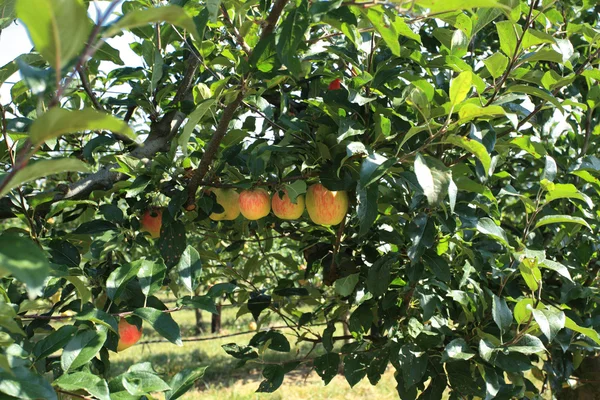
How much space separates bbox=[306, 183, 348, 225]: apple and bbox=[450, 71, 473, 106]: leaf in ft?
1.35

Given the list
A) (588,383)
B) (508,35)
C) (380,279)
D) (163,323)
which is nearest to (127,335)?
(163,323)

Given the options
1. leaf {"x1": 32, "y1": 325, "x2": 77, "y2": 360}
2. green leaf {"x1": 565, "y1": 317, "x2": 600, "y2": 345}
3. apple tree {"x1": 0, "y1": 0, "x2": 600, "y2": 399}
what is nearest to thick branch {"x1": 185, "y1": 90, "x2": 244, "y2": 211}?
apple tree {"x1": 0, "y1": 0, "x2": 600, "y2": 399}

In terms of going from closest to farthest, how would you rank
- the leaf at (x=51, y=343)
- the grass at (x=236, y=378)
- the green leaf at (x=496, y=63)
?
the leaf at (x=51, y=343) < the green leaf at (x=496, y=63) < the grass at (x=236, y=378)

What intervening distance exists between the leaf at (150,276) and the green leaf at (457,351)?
0.67 metres

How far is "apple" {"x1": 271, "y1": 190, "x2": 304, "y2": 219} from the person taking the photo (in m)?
1.38

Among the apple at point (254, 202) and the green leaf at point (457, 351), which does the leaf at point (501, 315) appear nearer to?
the green leaf at point (457, 351)

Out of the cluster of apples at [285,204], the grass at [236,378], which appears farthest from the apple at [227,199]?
the grass at [236,378]

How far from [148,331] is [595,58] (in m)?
9.86

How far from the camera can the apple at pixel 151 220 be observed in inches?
60.0

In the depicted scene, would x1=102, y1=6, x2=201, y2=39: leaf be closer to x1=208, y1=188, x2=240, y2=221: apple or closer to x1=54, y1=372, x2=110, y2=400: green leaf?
x1=54, y1=372, x2=110, y2=400: green leaf

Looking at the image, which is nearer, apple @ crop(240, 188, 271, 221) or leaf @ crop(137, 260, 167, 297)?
leaf @ crop(137, 260, 167, 297)

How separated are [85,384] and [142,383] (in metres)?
0.13

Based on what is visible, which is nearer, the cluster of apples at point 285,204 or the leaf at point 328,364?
the cluster of apples at point 285,204

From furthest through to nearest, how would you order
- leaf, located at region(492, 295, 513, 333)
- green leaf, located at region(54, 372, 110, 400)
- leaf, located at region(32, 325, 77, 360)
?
1. leaf, located at region(492, 295, 513, 333)
2. leaf, located at region(32, 325, 77, 360)
3. green leaf, located at region(54, 372, 110, 400)
